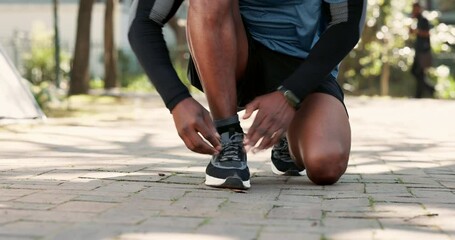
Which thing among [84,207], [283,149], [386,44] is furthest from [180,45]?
[84,207]

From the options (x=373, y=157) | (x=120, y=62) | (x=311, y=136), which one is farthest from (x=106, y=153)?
(x=120, y=62)

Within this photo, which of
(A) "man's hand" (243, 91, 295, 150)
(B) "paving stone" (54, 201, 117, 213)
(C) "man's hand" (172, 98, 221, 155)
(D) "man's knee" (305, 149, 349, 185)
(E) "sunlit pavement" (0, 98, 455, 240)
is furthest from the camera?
(D) "man's knee" (305, 149, 349, 185)

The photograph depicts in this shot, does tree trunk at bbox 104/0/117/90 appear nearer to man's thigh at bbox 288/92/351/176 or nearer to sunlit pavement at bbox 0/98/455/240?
sunlit pavement at bbox 0/98/455/240

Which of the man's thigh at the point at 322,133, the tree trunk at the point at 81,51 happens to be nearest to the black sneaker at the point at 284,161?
the man's thigh at the point at 322,133

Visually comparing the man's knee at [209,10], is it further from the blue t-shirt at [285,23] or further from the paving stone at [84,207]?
the paving stone at [84,207]

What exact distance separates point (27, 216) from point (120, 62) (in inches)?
1047

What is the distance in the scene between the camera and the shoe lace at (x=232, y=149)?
462 centimetres

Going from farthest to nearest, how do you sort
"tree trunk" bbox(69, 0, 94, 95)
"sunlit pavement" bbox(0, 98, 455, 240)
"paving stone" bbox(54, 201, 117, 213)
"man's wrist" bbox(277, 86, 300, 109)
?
"tree trunk" bbox(69, 0, 94, 95) < "man's wrist" bbox(277, 86, 300, 109) < "paving stone" bbox(54, 201, 117, 213) < "sunlit pavement" bbox(0, 98, 455, 240)

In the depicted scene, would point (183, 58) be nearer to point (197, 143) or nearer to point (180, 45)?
point (180, 45)

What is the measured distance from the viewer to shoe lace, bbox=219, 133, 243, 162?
4625 millimetres

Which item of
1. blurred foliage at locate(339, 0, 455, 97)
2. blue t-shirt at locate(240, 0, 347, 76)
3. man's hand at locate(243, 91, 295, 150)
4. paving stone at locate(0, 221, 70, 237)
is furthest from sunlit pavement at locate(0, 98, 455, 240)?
blurred foliage at locate(339, 0, 455, 97)

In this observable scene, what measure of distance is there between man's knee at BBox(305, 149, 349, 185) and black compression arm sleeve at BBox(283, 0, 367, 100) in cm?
39

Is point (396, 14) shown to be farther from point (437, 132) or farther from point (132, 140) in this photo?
point (132, 140)

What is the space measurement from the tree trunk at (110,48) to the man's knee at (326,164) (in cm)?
1687
